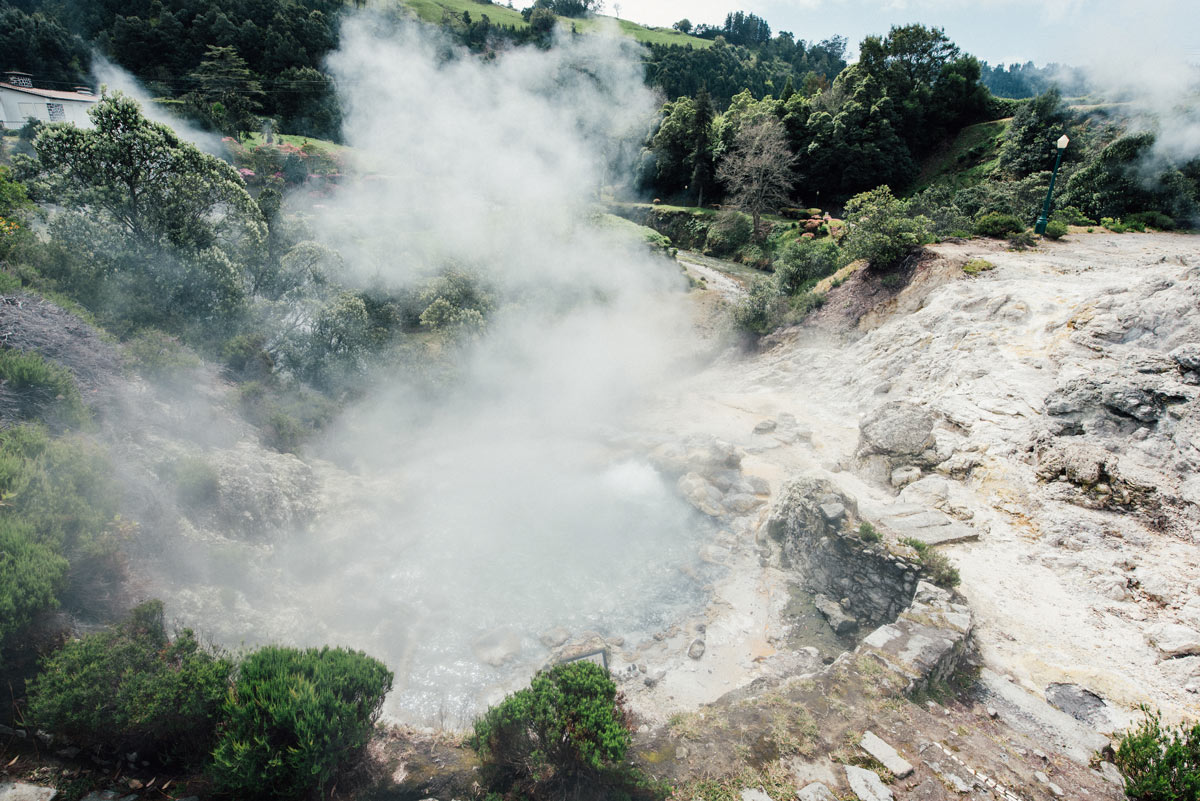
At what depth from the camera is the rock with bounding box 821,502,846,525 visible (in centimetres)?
903

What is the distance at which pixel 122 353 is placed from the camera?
9.98m

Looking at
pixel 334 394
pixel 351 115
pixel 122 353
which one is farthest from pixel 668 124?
pixel 122 353

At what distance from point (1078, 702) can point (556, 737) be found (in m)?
6.09

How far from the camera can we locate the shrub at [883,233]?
17.0 metres

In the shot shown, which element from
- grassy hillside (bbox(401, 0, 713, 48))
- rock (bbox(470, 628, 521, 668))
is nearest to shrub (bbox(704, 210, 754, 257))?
grassy hillside (bbox(401, 0, 713, 48))

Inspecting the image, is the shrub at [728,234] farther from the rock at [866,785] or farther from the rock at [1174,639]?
the rock at [866,785]

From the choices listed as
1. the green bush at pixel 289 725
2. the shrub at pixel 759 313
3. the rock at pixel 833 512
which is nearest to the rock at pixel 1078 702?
the rock at pixel 833 512

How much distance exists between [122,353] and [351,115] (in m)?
20.1

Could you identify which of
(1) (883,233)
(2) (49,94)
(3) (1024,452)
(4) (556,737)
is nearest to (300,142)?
(2) (49,94)

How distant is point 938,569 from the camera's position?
25.8ft

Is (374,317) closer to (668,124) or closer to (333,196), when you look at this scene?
(333,196)

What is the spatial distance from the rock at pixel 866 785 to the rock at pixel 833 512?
444 centimetres

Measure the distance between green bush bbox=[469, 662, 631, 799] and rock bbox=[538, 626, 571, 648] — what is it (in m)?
2.95

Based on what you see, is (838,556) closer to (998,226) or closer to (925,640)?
(925,640)
